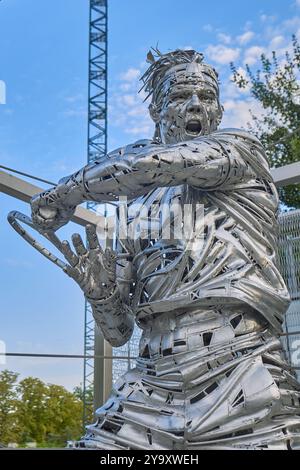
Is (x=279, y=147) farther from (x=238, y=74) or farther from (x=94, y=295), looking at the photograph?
(x=94, y=295)

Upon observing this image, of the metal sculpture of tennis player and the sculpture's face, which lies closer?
the metal sculpture of tennis player

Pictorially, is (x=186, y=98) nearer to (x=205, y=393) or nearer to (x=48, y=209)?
(x=48, y=209)

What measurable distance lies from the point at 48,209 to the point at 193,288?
1.85 feet

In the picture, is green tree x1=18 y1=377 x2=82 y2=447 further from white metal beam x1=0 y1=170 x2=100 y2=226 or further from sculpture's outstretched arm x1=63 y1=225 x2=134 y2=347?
sculpture's outstretched arm x1=63 y1=225 x2=134 y2=347

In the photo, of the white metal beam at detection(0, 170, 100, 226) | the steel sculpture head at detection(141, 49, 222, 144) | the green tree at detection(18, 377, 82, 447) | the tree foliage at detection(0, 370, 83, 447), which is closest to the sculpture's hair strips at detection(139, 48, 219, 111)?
the steel sculpture head at detection(141, 49, 222, 144)

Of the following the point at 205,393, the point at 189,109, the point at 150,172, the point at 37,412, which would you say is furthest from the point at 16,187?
the point at 205,393

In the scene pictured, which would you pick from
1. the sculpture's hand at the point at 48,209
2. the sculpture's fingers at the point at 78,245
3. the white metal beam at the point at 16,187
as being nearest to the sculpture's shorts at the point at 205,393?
the sculpture's fingers at the point at 78,245

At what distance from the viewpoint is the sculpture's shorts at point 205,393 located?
156cm

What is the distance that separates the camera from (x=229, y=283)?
1.77m

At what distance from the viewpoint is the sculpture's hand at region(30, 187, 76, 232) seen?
192cm

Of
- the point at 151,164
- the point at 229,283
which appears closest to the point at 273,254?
the point at 229,283

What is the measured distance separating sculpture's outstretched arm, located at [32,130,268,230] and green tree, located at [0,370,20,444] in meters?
3.11
